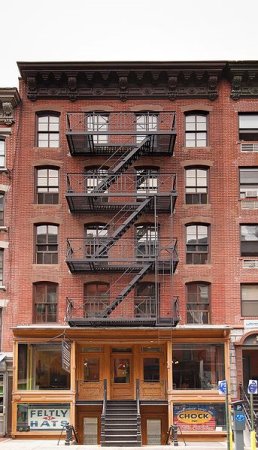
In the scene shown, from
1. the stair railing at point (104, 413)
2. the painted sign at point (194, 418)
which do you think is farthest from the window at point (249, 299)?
the stair railing at point (104, 413)

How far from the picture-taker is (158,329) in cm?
2998

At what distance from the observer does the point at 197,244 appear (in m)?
31.8

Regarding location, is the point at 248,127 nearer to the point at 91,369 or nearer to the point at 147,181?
the point at 147,181

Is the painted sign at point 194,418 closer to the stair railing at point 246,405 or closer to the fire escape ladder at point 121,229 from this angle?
the stair railing at point 246,405

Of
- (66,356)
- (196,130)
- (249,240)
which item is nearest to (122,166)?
(196,130)

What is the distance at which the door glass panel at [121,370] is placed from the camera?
102 ft

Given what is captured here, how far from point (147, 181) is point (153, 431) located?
35.1 ft

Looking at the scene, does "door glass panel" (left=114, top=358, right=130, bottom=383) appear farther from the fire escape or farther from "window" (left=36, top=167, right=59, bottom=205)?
"window" (left=36, top=167, right=59, bottom=205)

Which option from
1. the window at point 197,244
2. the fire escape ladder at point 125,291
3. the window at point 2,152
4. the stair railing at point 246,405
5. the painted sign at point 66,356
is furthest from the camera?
the window at point 2,152

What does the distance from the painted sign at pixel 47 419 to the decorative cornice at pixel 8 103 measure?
12.7 meters

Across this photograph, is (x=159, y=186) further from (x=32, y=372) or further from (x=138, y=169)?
(x=32, y=372)

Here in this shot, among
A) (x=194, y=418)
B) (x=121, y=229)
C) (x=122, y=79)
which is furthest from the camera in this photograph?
(x=122, y=79)

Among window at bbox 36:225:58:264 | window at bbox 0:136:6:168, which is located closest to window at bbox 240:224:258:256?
window at bbox 36:225:58:264

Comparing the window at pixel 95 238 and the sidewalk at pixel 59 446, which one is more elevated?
the window at pixel 95 238
